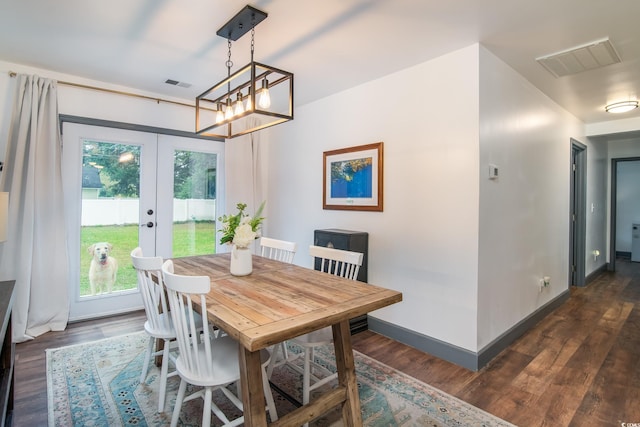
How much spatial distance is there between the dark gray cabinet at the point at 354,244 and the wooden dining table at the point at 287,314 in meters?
0.89

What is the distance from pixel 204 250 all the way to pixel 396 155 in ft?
8.66

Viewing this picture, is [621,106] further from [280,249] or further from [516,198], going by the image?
[280,249]

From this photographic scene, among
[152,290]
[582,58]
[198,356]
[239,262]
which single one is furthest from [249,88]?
[582,58]

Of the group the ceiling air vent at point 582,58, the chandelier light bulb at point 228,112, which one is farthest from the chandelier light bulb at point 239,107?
the ceiling air vent at point 582,58

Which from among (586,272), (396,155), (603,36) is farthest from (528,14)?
(586,272)

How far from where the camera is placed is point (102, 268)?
3.49 m

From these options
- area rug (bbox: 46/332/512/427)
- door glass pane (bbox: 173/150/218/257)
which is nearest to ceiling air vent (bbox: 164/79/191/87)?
door glass pane (bbox: 173/150/218/257)

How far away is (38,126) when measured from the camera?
3.01m

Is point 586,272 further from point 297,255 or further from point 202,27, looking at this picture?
point 202,27

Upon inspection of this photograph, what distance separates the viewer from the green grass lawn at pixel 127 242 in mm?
3416

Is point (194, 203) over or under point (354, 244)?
over

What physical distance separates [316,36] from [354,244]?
1.76 m

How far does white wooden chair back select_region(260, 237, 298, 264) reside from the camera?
8.99 feet

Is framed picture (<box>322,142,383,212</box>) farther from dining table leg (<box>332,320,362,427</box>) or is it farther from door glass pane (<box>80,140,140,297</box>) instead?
door glass pane (<box>80,140,140,297</box>)
